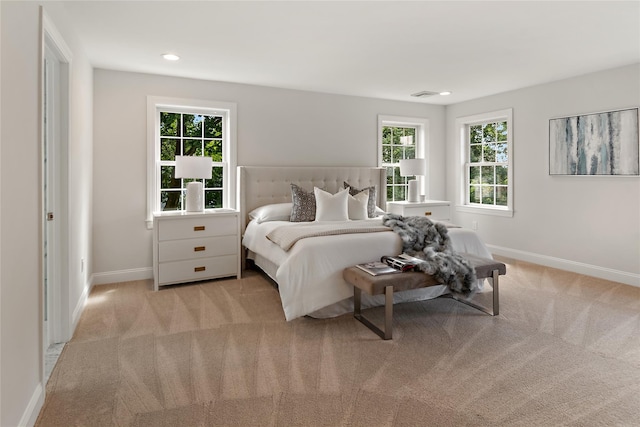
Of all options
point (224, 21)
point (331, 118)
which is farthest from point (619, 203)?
point (224, 21)

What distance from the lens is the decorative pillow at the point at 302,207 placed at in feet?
14.5

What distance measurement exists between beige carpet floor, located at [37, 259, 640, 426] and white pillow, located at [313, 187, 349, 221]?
1216mm

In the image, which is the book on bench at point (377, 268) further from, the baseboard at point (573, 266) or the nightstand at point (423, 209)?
the baseboard at point (573, 266)

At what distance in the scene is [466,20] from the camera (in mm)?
2896

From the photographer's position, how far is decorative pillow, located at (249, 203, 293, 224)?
443cm

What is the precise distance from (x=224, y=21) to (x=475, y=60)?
2.46m

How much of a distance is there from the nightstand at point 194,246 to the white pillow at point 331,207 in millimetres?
935

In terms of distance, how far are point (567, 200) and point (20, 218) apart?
17.0 feet

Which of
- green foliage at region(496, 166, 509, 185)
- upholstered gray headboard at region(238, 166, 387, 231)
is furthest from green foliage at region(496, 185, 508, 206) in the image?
upholstered gray headboard at region(238, 166, 387, 231)

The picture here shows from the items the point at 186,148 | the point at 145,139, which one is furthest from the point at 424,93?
the point at 145,139

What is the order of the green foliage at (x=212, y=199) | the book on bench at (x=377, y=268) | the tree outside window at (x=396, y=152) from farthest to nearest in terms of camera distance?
the tree outside window at (x=396, y=152), the green foliage at (x=212, y=199), the book on bench at (x=377, y=268)

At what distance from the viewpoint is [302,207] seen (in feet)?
14.6

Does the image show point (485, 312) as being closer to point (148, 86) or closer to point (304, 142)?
point (304, 142)

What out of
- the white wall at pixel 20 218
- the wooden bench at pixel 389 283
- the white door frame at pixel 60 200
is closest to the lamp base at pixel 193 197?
the white door frame at pixel 60 200
